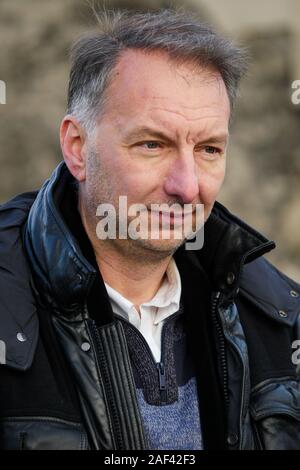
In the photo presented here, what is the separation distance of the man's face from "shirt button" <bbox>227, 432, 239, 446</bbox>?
1.77 ft

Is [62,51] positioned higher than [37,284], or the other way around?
[62,51]

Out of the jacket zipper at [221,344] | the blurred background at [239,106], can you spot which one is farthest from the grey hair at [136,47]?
the blurred background at [239,106]

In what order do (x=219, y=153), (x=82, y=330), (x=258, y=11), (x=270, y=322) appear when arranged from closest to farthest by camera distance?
(x=82, y=330)
(x=219, y=153)
(x=270, y=322)
(x=258, y=11)

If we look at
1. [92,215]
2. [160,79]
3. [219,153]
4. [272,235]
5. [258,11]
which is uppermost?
[258,11]

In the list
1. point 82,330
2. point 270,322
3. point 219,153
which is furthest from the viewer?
point 270,322

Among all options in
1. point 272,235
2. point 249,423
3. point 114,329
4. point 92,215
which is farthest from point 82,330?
point 272,235

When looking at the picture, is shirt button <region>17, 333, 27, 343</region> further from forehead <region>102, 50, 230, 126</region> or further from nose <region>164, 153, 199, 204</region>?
forehead <region>102, 50, 230, 126</region>

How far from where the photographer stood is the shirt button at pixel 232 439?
2.64m

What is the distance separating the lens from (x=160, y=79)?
102 inches

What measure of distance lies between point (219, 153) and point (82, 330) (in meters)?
0.64

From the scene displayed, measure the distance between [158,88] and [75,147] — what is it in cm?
34

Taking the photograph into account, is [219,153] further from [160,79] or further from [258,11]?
[258,11]
